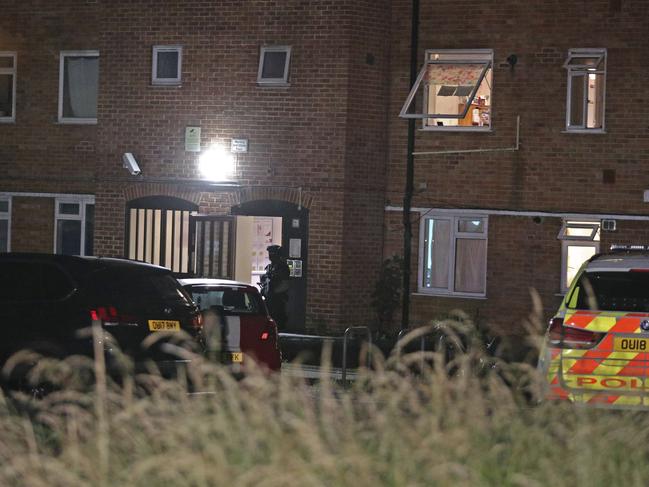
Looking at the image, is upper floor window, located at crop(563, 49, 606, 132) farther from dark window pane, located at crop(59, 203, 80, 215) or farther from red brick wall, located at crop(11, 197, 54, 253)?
red brick wall, located at crop(11, 197, 54, 253)

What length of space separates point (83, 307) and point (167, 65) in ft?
40.2

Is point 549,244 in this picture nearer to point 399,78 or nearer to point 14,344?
point 399,78

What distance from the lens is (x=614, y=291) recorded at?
13.2m

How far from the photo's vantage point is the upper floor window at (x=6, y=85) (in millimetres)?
27969

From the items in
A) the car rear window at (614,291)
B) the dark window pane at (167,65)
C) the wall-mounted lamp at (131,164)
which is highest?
the dark window pane at (167,65)

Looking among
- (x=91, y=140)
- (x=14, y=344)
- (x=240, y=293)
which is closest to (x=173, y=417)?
(x=14, y=344)

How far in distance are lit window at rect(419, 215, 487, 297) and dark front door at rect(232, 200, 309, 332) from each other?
6.73 feet

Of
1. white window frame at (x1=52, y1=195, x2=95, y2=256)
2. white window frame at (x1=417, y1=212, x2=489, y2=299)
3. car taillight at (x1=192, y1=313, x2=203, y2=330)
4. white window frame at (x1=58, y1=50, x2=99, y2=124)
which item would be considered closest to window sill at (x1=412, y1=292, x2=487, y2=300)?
white window frame at (x1=417, y1=212, x2=489, y2=299)

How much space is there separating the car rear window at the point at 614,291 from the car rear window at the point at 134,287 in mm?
4232

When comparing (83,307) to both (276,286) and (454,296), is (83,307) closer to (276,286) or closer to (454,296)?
(276,286)

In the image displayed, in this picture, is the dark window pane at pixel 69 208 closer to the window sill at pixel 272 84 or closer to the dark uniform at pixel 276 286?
the window sill at pixel 272 84

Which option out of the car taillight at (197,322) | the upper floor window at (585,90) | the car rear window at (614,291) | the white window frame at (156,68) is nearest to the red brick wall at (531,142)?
the upper floor window at (585,90)

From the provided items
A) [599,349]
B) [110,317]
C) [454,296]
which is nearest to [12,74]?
[454,296]

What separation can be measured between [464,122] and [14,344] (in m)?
12.7
